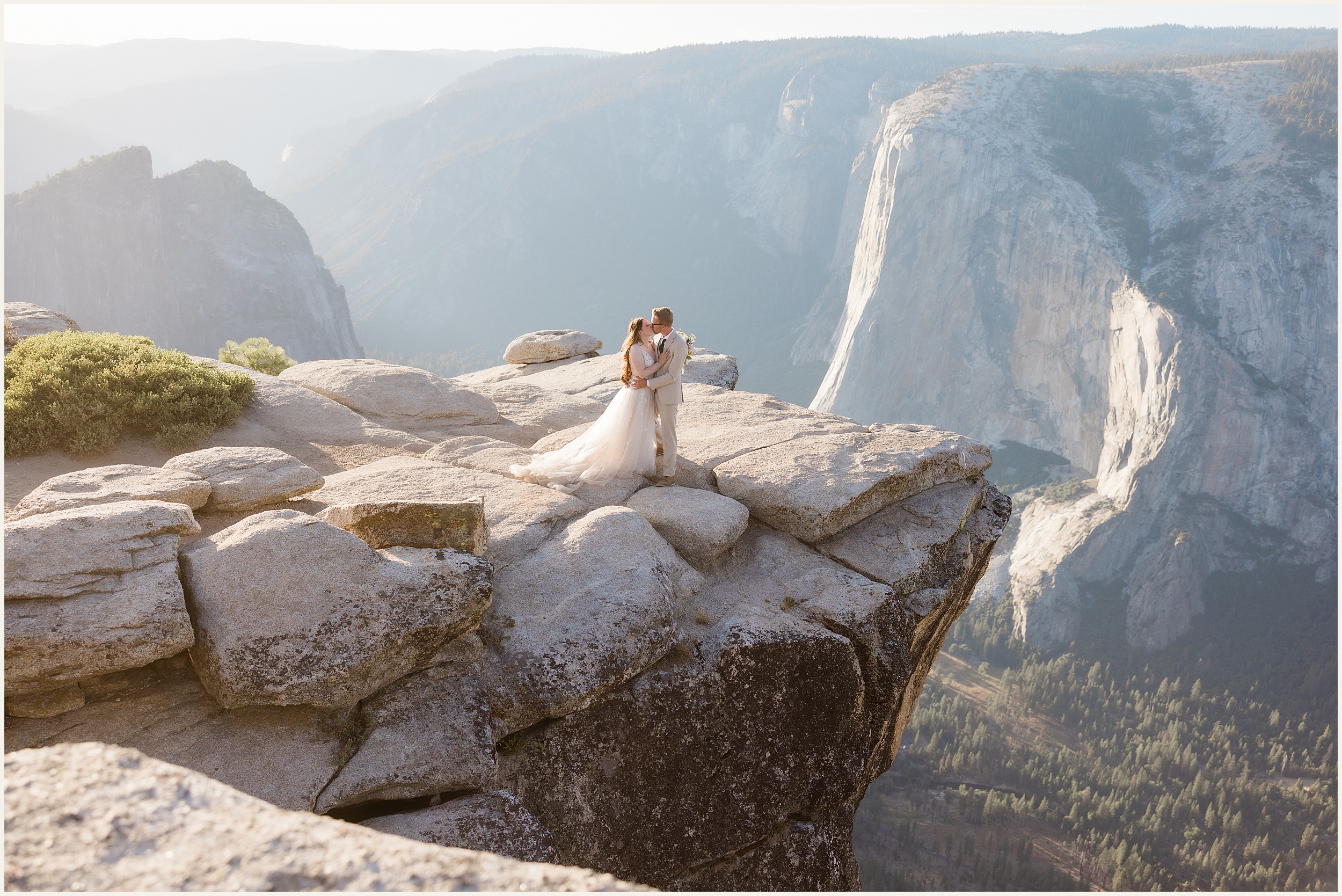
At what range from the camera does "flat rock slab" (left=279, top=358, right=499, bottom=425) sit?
16562 millimetres

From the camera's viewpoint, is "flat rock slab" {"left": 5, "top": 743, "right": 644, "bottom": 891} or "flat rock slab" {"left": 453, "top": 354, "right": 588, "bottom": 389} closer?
"flat rock slab" {"left": 5, "top": 743, "right": 644, "bottom": 891}

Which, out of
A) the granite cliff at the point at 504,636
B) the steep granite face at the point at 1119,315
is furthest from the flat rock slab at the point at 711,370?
the steep granite face at the point at 1119,315

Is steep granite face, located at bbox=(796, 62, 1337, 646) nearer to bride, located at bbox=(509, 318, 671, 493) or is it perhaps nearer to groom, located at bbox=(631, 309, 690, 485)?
groom, located at bbox=(631, 309, 690, 485)

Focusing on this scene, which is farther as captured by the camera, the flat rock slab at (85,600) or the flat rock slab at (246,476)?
the flat rock slab at (246,476)

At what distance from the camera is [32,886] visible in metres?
2.60

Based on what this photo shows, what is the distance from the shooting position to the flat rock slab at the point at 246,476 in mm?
10305

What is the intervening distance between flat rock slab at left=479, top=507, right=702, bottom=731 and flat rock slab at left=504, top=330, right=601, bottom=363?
15.6 metres

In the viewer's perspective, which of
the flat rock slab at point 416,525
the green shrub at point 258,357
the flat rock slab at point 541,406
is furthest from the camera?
the green shrub at point 258,357

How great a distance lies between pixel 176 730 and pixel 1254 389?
128m

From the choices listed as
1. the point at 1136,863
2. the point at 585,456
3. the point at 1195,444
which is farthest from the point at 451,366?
the point at 585,456

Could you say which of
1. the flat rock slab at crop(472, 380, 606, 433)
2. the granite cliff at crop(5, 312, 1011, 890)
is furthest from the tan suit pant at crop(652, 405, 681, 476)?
the flat rock slab at crop(472, 380, 606, 433)

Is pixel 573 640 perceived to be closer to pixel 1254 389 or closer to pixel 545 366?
pixel 545 366

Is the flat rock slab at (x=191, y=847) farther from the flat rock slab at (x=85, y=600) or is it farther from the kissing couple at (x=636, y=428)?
the kissing couple at (x=636, y=428)

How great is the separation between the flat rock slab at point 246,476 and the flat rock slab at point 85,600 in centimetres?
212
